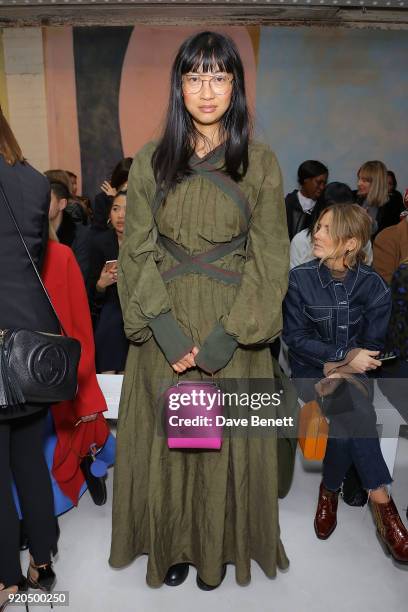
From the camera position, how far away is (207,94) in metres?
1.46

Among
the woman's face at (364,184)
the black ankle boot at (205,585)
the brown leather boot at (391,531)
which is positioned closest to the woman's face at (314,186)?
the woman's face at (364,184)

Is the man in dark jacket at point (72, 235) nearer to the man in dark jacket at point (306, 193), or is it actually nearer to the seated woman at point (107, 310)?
the seated woman at point (107, 310)

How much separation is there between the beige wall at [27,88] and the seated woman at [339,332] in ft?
15.1

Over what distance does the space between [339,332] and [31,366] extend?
4.33 ft

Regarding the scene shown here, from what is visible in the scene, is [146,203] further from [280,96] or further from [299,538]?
[280,96]

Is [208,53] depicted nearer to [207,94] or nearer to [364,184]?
[207,94]

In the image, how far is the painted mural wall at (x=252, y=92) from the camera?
557 centimetres

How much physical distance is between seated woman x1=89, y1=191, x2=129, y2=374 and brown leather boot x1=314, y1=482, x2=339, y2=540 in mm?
1215

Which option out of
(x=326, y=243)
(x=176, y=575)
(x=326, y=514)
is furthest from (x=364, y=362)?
(x=176, y=575)

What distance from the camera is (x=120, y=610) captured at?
5.61ft

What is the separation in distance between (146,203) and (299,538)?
1448mm

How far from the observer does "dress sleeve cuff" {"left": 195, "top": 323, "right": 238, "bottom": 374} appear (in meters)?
1.54

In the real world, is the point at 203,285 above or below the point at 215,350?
above

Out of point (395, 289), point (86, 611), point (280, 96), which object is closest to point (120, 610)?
point (86, 611)
